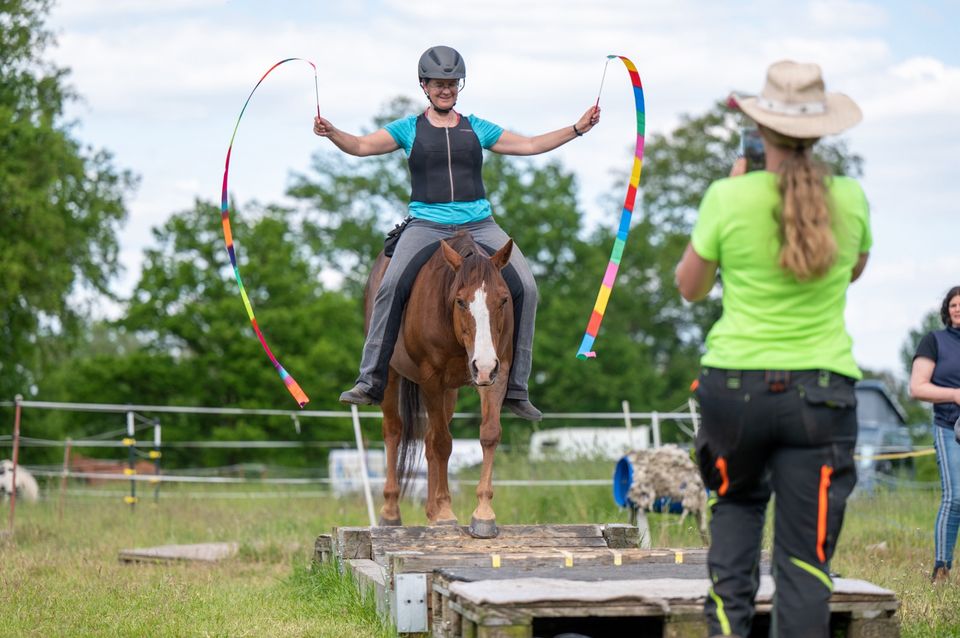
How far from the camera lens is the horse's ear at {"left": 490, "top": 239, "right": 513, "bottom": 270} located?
7.46 m

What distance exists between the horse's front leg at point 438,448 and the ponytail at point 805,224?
15.2ft

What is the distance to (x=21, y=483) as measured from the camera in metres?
21.1

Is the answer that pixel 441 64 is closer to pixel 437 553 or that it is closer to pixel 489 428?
pixel 489 428

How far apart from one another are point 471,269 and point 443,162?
1.25 metres

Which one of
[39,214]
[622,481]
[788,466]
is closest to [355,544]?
[788,466]

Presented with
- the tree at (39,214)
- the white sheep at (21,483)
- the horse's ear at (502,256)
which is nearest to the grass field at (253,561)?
the horse's ear at (502,256)

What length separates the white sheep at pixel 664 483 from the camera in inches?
436

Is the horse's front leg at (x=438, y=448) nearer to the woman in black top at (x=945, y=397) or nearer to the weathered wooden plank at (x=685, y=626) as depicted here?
the woman in black top at (x=945, y=397)

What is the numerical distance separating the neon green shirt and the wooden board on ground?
24.4 feet

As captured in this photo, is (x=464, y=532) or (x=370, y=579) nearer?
(x=370, y=579)

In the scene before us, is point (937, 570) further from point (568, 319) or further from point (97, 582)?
point (568, 319)

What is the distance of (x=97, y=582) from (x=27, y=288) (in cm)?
2229

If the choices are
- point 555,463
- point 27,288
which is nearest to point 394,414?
point 555,463

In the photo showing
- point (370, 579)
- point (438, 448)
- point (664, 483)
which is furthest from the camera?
point (664, 483)
